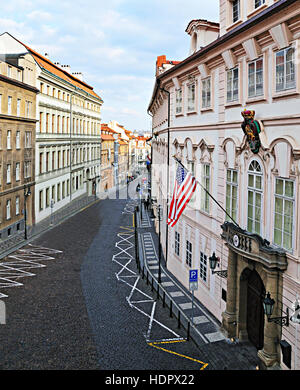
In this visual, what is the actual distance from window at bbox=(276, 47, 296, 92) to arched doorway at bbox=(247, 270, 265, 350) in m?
6.84

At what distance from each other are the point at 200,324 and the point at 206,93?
423 inches

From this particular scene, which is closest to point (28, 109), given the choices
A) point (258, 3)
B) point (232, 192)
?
point (232, 192)

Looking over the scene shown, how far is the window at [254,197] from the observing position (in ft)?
47.4

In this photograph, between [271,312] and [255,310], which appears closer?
[271,312]

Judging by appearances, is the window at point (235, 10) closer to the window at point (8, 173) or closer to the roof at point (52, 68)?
the window at point (8, 173)

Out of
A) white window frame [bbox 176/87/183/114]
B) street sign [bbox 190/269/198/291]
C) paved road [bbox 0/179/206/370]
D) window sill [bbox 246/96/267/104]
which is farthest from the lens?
white window frame [bbox 176/87/183/114]

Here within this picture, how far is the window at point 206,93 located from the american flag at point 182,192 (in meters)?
3.51

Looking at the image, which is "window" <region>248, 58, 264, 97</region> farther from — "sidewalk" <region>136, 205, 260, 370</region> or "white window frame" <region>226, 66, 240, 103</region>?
"sidewalk" <region>136, 205, 260, 370</region>

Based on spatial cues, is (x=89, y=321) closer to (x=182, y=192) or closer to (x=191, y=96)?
(x=182, y=192)

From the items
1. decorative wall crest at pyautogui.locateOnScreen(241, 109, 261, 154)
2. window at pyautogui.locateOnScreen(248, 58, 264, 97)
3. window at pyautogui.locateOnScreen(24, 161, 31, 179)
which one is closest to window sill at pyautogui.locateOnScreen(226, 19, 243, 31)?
window at pyautogui.locateOnScreen(248, 58, 264, 97)

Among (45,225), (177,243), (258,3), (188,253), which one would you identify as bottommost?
(45,225)

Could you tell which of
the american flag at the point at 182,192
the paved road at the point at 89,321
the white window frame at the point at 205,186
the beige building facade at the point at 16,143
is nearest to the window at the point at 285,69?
the american flag at the point at 182,192

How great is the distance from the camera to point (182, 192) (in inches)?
679

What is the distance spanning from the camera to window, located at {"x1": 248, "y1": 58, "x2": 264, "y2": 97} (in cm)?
1417
